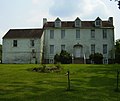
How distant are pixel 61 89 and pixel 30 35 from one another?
44.7 meters

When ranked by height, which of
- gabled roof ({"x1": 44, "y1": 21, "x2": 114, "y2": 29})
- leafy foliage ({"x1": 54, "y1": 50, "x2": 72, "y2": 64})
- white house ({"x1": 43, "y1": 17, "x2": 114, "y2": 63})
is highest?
gabled roof ({"x1": 44, "y1": 21, "x2": 114, "y2": 29})

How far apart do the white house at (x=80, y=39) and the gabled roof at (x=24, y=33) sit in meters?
1.89

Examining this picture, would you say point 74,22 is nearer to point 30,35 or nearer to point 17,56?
point 30,35

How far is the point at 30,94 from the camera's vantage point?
1458 centimetres

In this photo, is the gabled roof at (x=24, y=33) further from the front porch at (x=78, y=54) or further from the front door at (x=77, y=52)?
the front door at (x=77, y=52)

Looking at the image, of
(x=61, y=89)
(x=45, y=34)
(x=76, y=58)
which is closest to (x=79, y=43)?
(x=76, y=58)

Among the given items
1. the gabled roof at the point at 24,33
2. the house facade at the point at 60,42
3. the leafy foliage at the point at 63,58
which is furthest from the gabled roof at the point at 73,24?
the leafy foliage at the point at 63,58

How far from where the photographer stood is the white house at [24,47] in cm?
5897

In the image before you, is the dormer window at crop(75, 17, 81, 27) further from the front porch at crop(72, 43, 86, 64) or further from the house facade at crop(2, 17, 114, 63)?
the front porch at crop(72, 43, 86, 64)

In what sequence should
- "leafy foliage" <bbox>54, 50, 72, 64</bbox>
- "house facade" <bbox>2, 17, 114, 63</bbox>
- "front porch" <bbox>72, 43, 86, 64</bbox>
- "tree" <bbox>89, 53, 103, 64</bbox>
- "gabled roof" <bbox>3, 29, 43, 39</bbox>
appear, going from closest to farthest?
"leafy foliage" <bbox>54, 50, 72, 64</bbox>
"tree" <bbox>89, 53, 103, 64</bbox>
"front porch" <bbox>72, 43, 86, 64</bbox>
"house facade" <bbox>2, 17, 114, 63</bbox>
"gabled roof" <bbox>3, 29, 43, 39</bbox>

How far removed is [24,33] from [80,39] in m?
12.3

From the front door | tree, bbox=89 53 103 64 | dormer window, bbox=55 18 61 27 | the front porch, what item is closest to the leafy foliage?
the front porch

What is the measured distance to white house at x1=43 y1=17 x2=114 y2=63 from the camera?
59406 millimetres

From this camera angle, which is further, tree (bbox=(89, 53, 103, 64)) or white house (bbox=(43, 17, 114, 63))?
white house (bbox=(43, 17, 114, 63))
